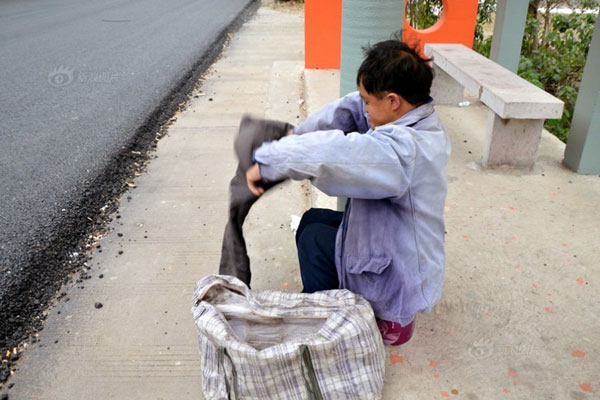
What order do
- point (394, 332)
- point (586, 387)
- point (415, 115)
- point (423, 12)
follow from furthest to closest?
point (423, 12) → point (394, 332) → point (586, 387) → point (415, 115)

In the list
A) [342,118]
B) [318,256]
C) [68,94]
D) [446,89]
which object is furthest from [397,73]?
[68,94]

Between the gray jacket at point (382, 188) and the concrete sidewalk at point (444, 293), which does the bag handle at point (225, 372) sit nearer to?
the concrete sidewalk at point (444, 293)

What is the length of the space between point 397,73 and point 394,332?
0.99 m

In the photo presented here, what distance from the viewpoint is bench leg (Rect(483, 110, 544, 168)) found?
3.52 meters

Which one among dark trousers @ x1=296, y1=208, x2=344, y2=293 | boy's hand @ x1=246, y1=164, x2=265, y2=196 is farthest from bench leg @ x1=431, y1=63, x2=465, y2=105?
boy's hand @ x1=246, y1=164, x2=265, y2=196

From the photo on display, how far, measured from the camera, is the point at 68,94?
19.7 ft

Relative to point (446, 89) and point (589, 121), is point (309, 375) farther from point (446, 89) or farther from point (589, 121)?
point (446, 89)

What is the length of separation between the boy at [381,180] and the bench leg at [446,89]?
10.7ft

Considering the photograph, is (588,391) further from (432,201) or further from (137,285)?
(137,285)

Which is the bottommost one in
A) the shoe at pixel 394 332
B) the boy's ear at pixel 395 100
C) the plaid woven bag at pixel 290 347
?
the shoe at pixel 394 332

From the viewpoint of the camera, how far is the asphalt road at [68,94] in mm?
3500

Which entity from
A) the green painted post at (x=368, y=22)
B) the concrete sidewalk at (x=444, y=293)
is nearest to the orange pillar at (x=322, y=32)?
the concrete sidewalk at (x=444, y=293)

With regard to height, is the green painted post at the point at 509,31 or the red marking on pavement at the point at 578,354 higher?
the green painted post at the point at 509,31

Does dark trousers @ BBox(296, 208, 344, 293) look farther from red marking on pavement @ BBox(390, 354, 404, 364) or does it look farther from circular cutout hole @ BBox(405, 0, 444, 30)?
circular cutout hole @ BBox(405, 0, 444, 30)
